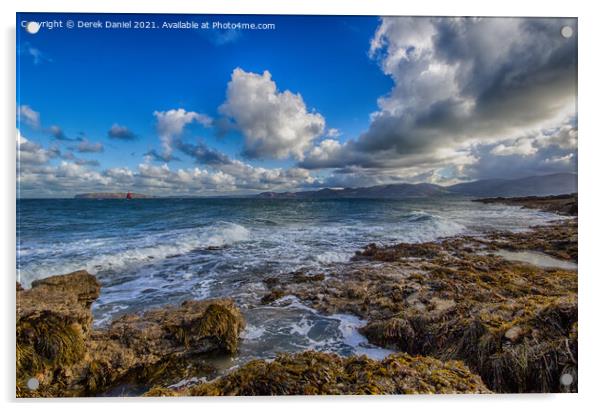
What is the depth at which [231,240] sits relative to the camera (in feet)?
12.2

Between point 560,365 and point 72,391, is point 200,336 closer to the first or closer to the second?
point 72,391

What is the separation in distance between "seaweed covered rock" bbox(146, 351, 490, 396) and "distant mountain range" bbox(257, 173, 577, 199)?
189cm

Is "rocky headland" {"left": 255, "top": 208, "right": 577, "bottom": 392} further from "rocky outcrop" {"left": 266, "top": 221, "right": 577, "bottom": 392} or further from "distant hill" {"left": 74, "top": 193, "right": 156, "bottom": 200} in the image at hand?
"distant hill" {"left": 74, "top": 193, "right": 156, "bottom": 200}

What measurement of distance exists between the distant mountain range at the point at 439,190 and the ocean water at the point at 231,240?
0.38 ft

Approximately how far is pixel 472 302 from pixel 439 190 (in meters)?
1.35

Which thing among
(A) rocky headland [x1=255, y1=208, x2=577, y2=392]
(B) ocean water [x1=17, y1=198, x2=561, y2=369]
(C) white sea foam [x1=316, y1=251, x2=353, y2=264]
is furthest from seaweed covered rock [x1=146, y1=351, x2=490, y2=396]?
(C) white sea foam [x1=316, y1=251, x2=353, y2=264]

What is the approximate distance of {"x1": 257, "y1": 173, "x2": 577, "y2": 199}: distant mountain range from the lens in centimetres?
327

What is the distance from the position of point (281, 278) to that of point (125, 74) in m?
2.88

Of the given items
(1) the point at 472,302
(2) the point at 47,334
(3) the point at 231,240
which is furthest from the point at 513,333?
(2) the point at 47,334

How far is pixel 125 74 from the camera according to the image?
9.66 ft

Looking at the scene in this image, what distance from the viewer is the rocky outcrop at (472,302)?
7.54 feet

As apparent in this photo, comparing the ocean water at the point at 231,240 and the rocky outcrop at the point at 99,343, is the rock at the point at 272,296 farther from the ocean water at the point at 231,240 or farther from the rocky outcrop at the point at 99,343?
the rocky outcrop at the point at 99,343

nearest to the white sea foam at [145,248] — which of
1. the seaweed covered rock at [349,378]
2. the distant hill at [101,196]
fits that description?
the distant hill at [101,196]
